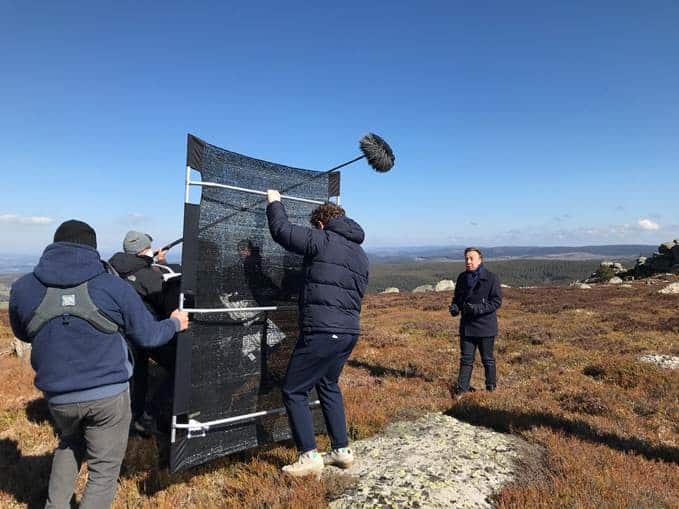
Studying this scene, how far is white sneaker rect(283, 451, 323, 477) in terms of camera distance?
4551 millimetres

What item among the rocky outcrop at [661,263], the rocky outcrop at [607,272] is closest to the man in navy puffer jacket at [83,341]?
the rocky outcrop at [607,272]

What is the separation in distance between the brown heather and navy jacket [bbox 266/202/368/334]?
1655mm

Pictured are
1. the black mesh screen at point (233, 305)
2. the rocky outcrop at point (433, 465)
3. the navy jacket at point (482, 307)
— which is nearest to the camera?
the rocky outcrop at point (433, 465)

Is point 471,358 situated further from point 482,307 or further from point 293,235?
point 293,235

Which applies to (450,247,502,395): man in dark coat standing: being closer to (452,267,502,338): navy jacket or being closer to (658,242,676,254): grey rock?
(452,267,502,338): navy jacket

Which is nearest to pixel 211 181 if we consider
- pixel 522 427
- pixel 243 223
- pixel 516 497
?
pixel 243 223

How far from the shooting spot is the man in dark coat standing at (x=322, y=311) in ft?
14.3

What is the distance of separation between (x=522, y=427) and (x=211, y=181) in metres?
5.40

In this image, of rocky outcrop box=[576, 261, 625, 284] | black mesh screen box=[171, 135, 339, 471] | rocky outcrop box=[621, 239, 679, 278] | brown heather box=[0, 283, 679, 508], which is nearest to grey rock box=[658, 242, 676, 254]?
rocky outcrop box=[621, 239, 679, 278]

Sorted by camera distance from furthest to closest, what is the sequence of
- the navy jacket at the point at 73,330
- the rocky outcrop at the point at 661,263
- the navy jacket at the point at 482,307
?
the rocky outcrop at the point at 661,263 < the navy jacket at the point at 482,307 < the navy jacket at the point at 73,330

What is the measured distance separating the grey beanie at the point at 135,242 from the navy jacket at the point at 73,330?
238 centimetres

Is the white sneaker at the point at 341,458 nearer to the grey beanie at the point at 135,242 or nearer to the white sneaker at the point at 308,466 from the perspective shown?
the white sneaker at the point at 308,466

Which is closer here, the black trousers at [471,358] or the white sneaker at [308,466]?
the white sneaker at [308,466]

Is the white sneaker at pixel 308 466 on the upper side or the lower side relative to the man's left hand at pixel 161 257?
lower
